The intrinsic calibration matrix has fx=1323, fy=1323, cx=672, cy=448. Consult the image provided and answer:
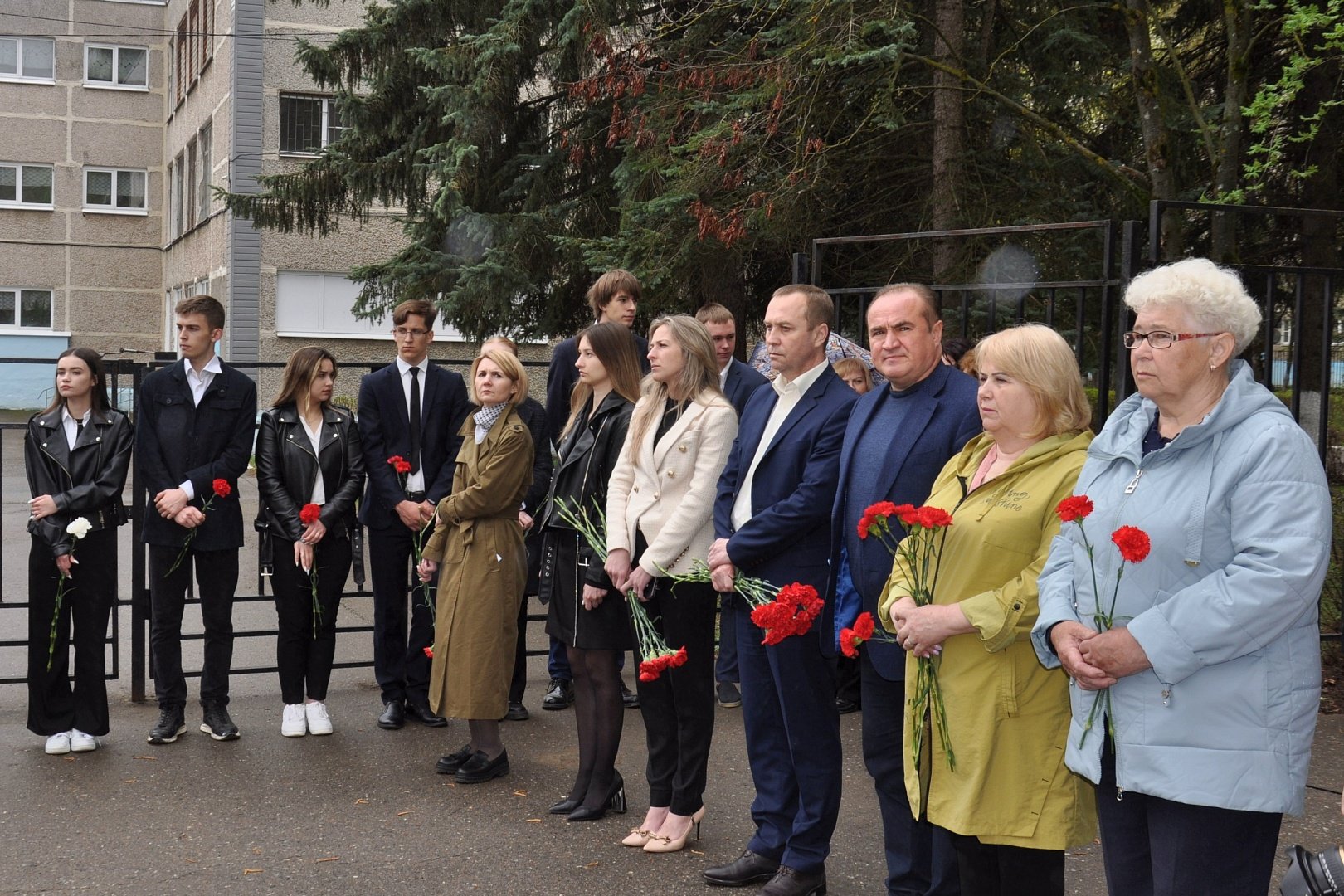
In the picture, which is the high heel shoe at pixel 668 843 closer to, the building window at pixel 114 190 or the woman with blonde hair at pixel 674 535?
the woman with blonde hair at pixel 674 535

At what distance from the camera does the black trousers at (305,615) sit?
660 centimetres

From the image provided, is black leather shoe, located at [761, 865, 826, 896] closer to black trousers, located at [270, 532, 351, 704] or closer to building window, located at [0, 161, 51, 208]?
black trousers, located at [270, 532, 351, 704]

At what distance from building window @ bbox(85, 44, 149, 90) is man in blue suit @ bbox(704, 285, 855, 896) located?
118ft

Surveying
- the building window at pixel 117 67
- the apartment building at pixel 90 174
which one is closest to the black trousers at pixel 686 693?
the apartment building at pixel 90 174

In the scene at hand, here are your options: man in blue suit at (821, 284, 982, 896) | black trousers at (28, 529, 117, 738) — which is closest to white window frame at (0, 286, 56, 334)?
black trousers at (28, 529, 117, 738)

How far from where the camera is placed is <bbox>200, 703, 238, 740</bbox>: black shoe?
648 centimetres

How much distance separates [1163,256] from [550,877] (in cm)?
759

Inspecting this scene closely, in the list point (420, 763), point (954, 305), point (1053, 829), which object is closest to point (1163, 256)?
point (954, 305)

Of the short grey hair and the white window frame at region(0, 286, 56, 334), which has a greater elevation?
the white window frame at region(0, 286, 56, 334)

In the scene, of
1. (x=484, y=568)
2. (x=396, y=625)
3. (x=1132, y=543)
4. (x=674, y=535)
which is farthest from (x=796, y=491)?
(x=396, y=625)

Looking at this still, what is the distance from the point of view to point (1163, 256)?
10.2 m

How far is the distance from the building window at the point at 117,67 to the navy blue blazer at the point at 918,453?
120ft

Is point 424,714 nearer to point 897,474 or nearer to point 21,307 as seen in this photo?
point 897,474

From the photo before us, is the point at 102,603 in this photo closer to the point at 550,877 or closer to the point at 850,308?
the point at 550,877
